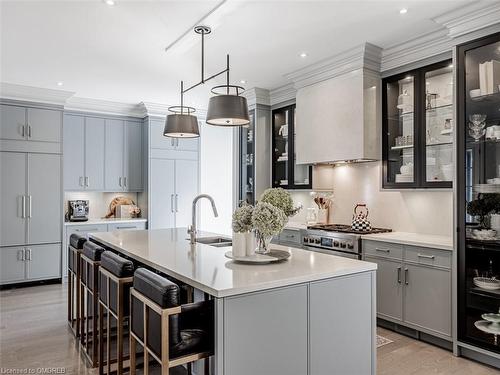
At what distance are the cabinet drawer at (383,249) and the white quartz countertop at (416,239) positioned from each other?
1.7 inches

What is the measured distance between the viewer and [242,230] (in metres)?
2.42

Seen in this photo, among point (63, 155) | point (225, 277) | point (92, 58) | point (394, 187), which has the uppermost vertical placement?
point (92, 58)

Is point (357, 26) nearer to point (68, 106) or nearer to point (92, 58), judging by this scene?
point (92, 58)

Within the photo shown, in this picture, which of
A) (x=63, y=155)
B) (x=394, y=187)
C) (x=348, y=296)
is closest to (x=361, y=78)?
(x=394, y=187)

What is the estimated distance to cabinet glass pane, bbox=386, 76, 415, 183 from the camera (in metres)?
3.84

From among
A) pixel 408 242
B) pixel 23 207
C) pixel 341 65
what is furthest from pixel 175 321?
pixel 23 207

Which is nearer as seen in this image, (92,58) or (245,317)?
(245,317)

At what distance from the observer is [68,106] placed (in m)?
5.87

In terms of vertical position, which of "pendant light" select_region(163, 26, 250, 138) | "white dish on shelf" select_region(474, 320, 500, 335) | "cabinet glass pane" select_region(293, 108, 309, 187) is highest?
"pendant light" select_region(163, 26, 250, 138)

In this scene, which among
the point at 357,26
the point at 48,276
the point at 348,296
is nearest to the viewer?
the point at 348,296

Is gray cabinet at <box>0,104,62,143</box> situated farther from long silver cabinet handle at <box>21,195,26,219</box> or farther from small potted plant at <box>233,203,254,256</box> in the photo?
small potted plant at <box>233,203,254,256</box>

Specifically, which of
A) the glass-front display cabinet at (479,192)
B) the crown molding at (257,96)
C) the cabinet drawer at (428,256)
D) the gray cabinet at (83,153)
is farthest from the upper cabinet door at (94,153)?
the glass-front display cabinet at (479,192)

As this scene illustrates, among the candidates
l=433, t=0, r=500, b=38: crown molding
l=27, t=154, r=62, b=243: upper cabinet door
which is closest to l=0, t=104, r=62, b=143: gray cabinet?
l=27, t=154, r=62, b=243: upper cabinet door

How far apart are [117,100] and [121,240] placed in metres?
3.34
